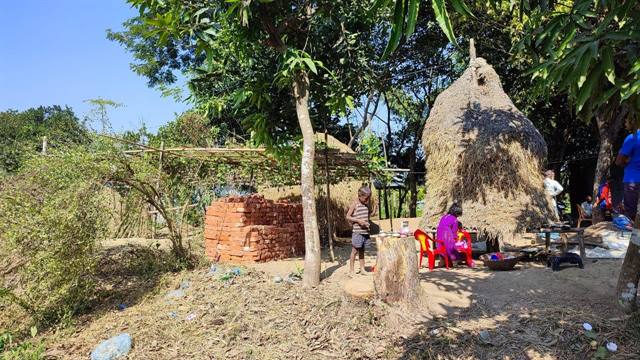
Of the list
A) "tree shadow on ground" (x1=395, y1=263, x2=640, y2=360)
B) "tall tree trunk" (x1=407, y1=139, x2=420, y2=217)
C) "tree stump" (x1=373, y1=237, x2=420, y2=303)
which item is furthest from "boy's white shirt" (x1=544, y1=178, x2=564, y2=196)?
"tall tree trunk" (x1=407, y1=139, x2=420, y2=217)

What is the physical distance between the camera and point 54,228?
4723 millimetres

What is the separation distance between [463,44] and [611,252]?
8834 mm

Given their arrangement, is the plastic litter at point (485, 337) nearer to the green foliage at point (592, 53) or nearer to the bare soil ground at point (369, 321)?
the bare soil ground at point (369, 321)

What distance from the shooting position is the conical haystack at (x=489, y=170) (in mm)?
7230

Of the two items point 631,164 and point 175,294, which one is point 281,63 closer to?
point 175,294

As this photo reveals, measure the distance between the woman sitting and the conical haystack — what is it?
74cm

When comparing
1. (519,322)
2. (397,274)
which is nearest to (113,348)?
(397,274)

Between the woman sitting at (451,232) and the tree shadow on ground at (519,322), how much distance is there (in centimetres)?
114

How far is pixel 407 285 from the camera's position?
468 cm

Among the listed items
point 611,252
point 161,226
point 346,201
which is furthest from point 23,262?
point 346,201

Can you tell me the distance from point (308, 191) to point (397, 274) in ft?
5.47

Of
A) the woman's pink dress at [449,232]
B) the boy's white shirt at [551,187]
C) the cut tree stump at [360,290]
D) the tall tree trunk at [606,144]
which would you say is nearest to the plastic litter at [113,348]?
the cut tree stump at [360,290]

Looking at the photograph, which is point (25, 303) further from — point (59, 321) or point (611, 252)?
point (611, 252)

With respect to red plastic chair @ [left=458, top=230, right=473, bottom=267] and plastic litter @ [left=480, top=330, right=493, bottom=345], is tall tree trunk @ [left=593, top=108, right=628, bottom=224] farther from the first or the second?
plastic litter @ [left=480, top=330, right=493, bottom=345]
